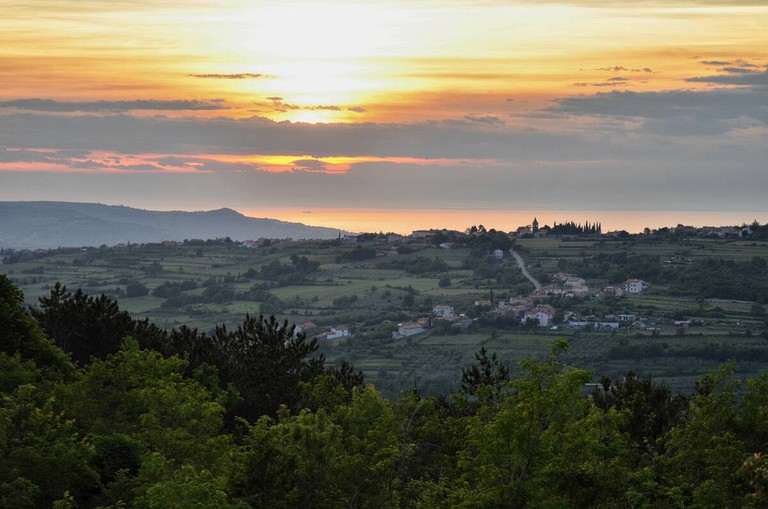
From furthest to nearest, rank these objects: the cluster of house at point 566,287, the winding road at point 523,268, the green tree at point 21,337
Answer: the winding road at point 523,268 → the cluster of house at point 566,287 → the green tree at point 21,337

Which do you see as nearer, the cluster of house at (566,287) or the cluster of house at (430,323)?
the cluster of house at (430,323)

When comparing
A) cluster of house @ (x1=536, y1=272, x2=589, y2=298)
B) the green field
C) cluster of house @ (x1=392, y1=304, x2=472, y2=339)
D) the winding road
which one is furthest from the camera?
the winding road

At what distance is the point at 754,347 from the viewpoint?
91.4m

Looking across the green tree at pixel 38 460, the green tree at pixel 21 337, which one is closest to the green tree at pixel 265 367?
the green tree at pixel 21 337

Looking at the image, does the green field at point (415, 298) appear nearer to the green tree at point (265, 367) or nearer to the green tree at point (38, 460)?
the green tree at point (265, 367)

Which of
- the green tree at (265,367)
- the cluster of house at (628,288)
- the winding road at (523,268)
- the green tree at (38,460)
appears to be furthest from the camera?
the winding road at (523,268)

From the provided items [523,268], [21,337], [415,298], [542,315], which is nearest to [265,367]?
[21,337]

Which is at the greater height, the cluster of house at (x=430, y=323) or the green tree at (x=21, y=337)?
the green tree at (x=21, y=337)

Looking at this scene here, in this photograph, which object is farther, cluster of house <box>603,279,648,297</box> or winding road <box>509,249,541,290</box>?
winding road <box>509,249,541,290</box>

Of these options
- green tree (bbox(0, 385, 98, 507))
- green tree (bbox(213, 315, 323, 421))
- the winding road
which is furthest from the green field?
green tree (bbox(0, 385, 98, 507))

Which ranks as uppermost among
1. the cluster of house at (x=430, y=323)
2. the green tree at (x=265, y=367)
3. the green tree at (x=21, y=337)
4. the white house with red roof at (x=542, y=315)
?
the green tree at (x=21, y=337)

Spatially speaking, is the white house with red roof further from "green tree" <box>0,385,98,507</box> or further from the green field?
"green tree" <box>0,385,98,507</box>

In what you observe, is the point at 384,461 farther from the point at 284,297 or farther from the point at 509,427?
the point at 284,297

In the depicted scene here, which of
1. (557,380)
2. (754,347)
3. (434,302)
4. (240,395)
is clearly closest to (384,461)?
(557,380)
